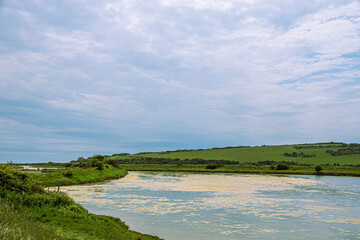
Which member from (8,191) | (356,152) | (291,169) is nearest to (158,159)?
(291,169)

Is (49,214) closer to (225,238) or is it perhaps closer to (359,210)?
(225,238)

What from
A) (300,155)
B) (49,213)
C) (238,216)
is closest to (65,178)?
(49,213)

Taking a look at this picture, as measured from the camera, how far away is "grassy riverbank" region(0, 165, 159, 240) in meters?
12.4

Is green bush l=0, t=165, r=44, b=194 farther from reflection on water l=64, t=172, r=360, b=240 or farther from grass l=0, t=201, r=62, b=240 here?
grass l=0, t=201, r=62, b=240

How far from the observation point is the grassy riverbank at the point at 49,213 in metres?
12.4

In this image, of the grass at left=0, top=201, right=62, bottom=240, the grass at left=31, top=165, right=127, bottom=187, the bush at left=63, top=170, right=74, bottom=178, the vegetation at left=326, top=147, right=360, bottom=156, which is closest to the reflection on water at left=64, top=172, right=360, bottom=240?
the grass at left=0, top=201, right=62, bottom=240

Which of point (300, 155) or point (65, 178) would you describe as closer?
point (65, 178)

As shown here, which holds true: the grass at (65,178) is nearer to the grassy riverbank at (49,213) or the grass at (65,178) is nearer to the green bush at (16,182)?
the green bush at (16,182)

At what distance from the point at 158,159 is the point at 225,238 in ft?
443

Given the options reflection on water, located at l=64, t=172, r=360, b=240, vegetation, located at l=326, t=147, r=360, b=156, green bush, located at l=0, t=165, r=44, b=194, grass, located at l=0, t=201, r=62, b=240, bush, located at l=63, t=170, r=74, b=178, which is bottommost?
reflection on water, located at l=64, t=172, r=360, b=240

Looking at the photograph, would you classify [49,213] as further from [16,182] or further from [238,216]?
[238,216]

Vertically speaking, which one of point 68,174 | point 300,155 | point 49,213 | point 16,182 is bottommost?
point 68,174

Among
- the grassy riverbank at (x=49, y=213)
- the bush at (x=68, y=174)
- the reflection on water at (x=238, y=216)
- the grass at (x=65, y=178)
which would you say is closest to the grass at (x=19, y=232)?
the grassy riverbank at (x=49, y=213)

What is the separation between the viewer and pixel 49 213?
49.5ft
